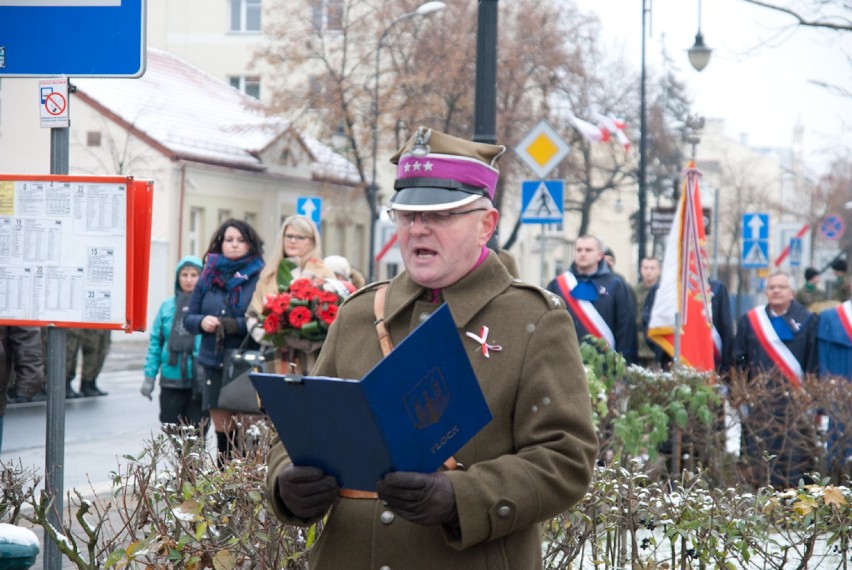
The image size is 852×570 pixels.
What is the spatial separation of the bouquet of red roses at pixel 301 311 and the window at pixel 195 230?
103 feet

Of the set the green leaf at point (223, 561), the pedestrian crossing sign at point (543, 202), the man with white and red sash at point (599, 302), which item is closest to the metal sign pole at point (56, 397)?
the green leaf at point (223, 561)

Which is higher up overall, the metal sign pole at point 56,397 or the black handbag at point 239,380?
the metal sign pole at point 56,397

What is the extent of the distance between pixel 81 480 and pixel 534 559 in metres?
7.82

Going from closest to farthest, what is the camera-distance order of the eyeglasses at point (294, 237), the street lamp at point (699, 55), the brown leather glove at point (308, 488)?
the brown leather glove at point (308, 488)
the eyeglasses at point (294, 237)
the street lamp at point (699, 55)

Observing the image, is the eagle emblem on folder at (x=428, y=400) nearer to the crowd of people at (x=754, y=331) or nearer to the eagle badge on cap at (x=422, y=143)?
the eagle badge on cap at (x=422, y=143)

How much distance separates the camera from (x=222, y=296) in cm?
981

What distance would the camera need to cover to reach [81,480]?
416 inches

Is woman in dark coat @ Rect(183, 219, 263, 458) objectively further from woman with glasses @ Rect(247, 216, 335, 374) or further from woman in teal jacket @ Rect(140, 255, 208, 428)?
woman in teal jacket @ Rect(140, 255, 208, 428)

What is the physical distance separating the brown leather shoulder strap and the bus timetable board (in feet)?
6.32

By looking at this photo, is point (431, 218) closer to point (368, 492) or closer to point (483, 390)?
point (483, 390)

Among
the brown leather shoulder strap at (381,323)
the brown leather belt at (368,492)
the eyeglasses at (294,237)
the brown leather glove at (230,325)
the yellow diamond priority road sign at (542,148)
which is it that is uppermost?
the yellow diamond priority road sign at (542,148)

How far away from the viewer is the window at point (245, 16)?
175 ft

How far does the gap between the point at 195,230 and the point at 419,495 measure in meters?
37.9

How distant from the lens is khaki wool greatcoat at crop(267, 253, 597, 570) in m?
3.11
